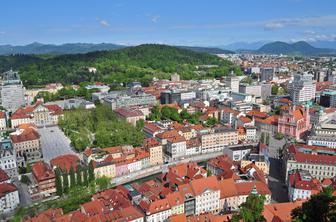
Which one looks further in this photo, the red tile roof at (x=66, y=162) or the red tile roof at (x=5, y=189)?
the red tile roof at (x=66, y=162)

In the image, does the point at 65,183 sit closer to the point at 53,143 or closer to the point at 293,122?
the point at 53,143

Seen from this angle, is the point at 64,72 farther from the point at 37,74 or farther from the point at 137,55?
the point at 137,55

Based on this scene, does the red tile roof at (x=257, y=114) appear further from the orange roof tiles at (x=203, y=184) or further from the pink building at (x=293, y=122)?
the orange roof tiles at (x=203, y=184)

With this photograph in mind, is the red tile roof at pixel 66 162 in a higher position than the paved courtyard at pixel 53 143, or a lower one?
higher

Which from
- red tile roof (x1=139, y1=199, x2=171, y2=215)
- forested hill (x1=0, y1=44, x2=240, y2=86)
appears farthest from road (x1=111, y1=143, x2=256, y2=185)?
forested hill (x1=0, y1=44, x2=240, y2=86)

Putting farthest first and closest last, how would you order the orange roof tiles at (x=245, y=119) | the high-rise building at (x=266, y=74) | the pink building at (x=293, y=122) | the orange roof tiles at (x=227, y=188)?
the high-rise building at (x=266, y=74) → the orange roof tiles at (x=245, y=119) → the pink building at (x=293, y=122) → the orange roof tiles at (x=227, y=188)

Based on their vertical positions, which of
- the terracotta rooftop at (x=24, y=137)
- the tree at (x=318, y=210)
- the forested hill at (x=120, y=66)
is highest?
the forested hill at (x=120, y=66)

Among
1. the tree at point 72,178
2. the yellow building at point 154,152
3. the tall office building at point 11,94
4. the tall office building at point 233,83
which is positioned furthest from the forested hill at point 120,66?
the tree at point 72,178

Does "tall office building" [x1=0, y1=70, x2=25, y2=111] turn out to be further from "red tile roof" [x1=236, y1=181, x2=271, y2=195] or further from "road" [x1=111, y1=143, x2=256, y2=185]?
"red tile roof" [x1=236, y1=181, x2=271, y2=195]
